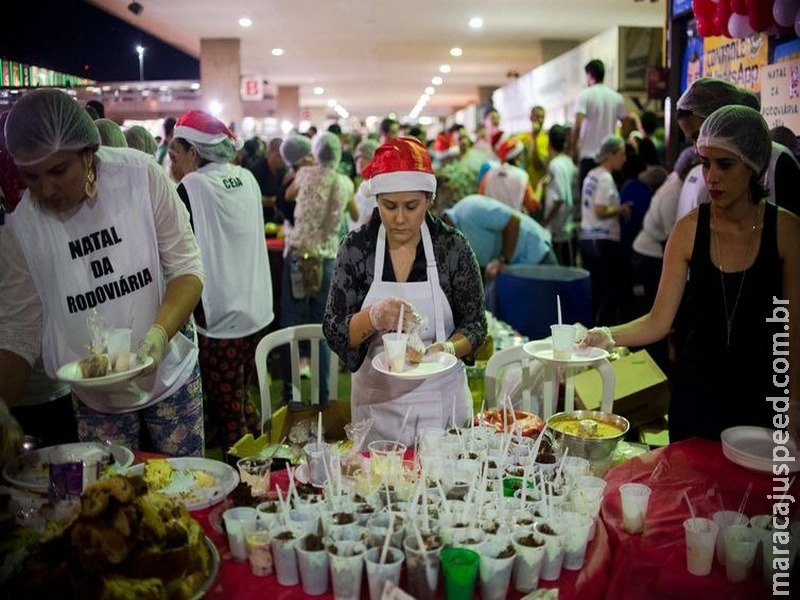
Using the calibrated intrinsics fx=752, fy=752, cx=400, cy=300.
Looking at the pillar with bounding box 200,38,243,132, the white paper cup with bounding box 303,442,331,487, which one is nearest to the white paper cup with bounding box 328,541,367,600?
the white paper cup with bounding box 303,442,331,487

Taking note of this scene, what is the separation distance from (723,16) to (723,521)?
4107 mm

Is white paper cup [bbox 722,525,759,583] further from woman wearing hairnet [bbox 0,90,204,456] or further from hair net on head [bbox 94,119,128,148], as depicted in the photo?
hair net on head [bbox 94,119,128,148]

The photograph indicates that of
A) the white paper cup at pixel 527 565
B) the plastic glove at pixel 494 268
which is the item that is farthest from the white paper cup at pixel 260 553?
the plastic glove at pixel 494 268

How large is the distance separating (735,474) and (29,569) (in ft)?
6.54

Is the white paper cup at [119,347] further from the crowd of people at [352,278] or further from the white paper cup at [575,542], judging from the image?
the white paper cup at [575,542]

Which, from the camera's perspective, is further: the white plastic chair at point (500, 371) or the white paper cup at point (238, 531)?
the white plastic chair at point (500, 371)

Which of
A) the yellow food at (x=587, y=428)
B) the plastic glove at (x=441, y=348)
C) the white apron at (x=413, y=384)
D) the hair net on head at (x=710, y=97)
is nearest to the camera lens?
the yellow food at (x=587, y=428)

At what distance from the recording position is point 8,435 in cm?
199

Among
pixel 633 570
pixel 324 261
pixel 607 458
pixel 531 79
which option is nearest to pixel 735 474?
pixel 607 458

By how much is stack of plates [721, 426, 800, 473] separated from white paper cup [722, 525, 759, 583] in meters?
0.56

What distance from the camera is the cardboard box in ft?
13.0

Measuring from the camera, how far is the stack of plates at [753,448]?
2.34 m

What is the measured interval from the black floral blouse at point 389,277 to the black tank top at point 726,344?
2.66 feet

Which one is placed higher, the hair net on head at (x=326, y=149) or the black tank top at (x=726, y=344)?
the hair net on head at (x=326, y=149)
